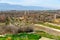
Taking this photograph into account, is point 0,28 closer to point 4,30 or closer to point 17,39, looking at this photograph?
point 4,30

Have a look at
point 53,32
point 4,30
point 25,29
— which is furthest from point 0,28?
point 53,32

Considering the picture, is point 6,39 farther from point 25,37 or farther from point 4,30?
point 4,30

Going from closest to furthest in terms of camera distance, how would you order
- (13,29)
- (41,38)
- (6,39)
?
1. (6,39)
2. (41,38)
3. (13,29)

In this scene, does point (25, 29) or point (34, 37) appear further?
point (25, 29)

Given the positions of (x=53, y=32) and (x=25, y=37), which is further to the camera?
(x=53, y=32)

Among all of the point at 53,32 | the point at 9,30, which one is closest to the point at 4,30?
the point at 9,30

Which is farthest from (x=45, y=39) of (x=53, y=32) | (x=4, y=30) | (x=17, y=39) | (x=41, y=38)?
(x=4, y=30)

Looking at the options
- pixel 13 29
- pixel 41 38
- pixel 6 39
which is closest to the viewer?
pixel 6 39
